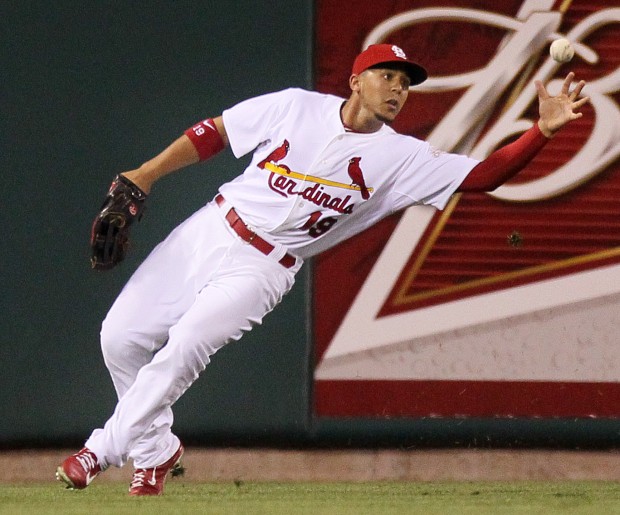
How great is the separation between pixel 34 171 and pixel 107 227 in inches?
49.4

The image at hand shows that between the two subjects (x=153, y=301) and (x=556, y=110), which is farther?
(x=153, y=301)

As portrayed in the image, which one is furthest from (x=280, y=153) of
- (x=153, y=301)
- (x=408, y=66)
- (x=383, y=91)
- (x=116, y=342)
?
(x=116, y=342)

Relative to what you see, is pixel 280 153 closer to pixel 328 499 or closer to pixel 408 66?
pixel 408 66

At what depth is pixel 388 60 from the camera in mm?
4926

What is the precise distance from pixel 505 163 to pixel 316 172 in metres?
0.63

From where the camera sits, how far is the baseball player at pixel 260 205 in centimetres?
485

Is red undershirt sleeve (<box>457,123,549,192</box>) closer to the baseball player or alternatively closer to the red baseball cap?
the baseball player

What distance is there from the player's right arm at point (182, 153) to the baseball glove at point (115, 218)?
4 cm

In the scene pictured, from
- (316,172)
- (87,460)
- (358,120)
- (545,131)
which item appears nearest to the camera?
(545,131)

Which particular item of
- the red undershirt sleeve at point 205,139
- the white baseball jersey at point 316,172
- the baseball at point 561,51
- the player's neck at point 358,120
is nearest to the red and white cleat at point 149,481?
the white baseball jersey at point 316,172

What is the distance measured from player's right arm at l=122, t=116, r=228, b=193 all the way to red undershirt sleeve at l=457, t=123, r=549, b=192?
2.84 feet

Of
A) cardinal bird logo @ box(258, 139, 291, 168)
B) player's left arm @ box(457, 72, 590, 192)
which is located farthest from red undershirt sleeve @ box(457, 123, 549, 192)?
cardinal bird logo @ box(258, 139, 291, 168)

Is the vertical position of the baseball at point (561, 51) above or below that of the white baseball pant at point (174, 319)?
above

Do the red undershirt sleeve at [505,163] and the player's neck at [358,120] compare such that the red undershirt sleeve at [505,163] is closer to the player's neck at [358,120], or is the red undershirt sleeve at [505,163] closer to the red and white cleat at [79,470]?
the player's neck at [358,120]
